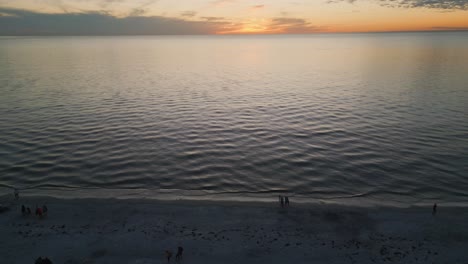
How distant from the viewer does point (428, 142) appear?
5281 cm

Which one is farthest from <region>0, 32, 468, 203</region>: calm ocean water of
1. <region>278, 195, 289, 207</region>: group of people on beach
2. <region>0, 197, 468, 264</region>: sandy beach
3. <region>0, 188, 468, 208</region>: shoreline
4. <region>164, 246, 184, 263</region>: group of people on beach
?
<region>164, 246, 184, 263</region>: group of people on beach

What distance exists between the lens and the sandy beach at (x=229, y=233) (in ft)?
87.5

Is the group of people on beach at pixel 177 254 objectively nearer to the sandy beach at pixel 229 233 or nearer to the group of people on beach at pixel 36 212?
the sandy beach at pixel 229 233

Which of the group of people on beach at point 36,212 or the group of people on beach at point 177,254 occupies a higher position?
the group of people on beach at point 36,212

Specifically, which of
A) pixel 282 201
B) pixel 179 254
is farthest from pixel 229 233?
pixel 282 201

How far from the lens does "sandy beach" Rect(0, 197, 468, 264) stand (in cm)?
2667

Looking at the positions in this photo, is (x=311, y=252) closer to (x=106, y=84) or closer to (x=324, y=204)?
(x=324, y=204)

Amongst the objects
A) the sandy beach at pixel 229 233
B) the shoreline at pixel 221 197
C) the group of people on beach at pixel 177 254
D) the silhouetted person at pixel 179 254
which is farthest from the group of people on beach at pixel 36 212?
the silhouetted person at pixel 179 254

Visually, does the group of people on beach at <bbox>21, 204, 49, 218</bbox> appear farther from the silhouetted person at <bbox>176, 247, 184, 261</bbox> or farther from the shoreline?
the silhouetted person at <bbox>176, 247, 184, 261</bbox>

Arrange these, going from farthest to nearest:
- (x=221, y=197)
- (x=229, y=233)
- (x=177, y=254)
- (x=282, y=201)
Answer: (x=221, y=197) < (x=282, y=201) < (x=229, y=233) < (x=177, y=254)

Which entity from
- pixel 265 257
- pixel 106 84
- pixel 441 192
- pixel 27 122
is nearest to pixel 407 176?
pixel 441 192

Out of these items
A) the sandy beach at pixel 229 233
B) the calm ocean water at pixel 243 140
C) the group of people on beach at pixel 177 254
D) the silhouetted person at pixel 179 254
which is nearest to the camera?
the group of people on beach at pixel 177 254

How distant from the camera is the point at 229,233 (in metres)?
30.0

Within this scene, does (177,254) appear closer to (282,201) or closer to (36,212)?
(282,201)
